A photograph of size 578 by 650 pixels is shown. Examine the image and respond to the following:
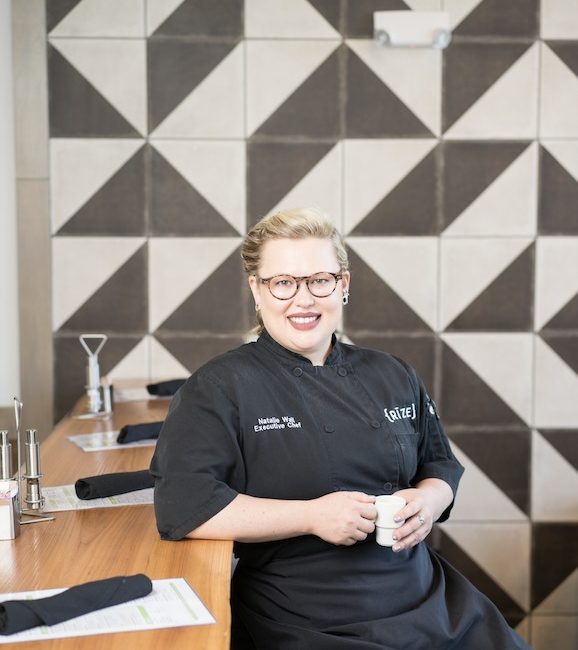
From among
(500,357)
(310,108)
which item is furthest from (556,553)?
(310,108)

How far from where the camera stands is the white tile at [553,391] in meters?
3.32

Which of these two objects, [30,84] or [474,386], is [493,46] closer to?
[474,386]

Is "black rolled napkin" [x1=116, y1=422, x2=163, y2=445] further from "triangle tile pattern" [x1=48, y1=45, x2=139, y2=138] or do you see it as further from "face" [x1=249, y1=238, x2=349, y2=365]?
"triangle tile pattern" [x1=48, y1=45, x2=139, y2=138]

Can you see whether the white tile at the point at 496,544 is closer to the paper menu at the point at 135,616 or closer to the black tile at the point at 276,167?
the black tile at the point at 276,167

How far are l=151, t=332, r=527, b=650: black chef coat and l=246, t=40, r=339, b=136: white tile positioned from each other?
1594 millimetres

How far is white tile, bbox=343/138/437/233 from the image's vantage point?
10.7 feet

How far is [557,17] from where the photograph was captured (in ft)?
10.6

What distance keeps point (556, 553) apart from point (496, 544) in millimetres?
234

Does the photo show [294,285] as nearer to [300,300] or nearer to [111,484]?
[300,300]

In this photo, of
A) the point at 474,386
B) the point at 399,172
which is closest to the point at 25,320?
the point at 399,172

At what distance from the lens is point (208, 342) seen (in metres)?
3.29

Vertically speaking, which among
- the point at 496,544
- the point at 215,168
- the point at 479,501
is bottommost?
the point at 496,544

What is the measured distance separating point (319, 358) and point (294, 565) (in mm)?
435

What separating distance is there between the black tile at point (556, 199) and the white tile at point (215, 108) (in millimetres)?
1143
